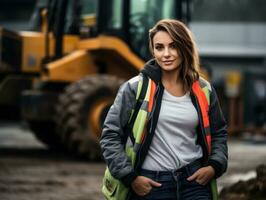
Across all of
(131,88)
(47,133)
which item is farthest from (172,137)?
(47,133)

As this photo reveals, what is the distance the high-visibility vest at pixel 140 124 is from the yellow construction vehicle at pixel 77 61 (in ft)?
27.7

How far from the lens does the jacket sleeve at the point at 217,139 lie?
14.0ft

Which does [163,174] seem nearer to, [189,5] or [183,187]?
[183,187]

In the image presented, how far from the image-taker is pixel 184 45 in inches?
169

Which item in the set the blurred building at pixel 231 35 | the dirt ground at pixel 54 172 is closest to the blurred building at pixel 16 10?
the blurred building at pixel 231 35

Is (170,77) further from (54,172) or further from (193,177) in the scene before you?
(54,172)

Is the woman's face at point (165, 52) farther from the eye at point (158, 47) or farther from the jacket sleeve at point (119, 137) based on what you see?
the jacket sleeve at point (119, 137)

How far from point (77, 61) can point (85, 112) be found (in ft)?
3.92

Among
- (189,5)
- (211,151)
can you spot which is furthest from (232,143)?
(211,151)

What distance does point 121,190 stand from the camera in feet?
13.8

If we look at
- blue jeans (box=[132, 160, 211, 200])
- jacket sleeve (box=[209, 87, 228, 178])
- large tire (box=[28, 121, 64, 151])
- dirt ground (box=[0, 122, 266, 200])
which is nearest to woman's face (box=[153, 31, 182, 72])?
jacket sleeve (box=[209, 87, 228, 178])

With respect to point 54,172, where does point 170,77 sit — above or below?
above

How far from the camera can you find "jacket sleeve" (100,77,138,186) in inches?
162

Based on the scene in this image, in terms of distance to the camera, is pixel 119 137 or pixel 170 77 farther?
pixel 170 77
